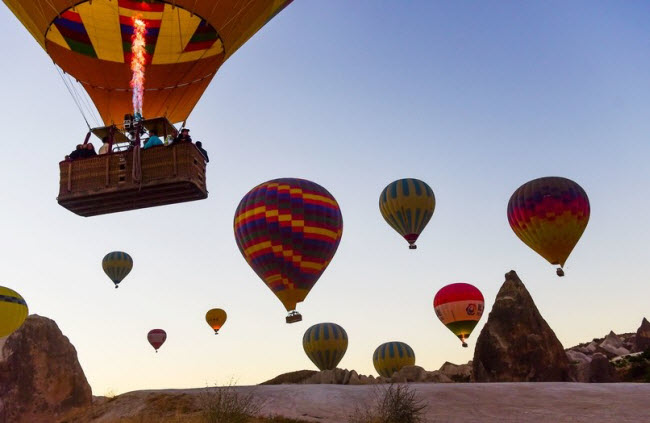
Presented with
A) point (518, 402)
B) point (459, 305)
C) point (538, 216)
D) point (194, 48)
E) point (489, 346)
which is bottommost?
point (518, 402)

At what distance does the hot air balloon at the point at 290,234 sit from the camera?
24.0 m

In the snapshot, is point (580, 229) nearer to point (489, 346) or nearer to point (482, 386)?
point (489, 346)

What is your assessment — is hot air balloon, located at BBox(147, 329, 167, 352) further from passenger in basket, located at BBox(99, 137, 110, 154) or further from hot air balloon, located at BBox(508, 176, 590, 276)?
passenger in basket, located at BBox(99, 137, 110, 154)

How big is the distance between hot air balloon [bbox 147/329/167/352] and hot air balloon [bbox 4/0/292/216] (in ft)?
100

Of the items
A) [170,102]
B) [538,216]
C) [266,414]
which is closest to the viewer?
[266,414]

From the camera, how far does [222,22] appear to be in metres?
16.2

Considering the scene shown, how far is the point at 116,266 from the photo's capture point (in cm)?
4147

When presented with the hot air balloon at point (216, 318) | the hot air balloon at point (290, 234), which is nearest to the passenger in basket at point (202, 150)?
the hot air balloon at point (290, 234)

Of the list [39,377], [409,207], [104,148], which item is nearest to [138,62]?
[104,148]

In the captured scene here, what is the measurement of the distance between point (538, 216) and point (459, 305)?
23.6ft

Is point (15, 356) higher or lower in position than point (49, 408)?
higher

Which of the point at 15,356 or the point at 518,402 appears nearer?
the point at 518,402

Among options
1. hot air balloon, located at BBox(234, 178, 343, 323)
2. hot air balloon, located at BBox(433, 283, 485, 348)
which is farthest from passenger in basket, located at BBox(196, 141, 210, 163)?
hot air balloon, located at BBox(433, 283, 485, 348)

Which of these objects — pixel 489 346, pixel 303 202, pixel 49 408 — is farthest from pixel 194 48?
pixel 49 408
